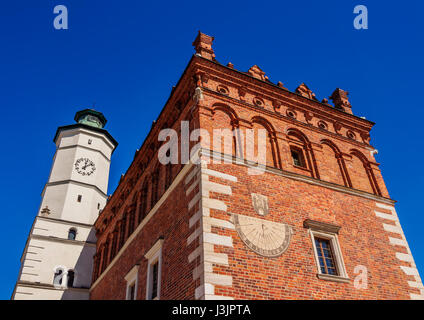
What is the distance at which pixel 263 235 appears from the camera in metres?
11.3

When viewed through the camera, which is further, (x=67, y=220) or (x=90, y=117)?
(x=90, y=117)

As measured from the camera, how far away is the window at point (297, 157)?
14836 millimetres

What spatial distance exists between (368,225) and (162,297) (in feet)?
25.6

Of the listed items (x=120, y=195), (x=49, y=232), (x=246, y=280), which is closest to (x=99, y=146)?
(x=49, y=232)

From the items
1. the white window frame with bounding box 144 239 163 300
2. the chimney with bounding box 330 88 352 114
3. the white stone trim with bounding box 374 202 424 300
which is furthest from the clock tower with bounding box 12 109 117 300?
the chimney with bounding box 330 88 352 114

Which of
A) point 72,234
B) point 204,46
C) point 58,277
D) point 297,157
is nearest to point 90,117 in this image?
point 72,234

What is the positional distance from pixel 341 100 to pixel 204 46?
7243 mm

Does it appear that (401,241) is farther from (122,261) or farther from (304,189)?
(122,261)

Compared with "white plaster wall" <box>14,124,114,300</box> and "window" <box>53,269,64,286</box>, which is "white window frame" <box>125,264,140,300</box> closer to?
"white plaster wall" <box>14,124,114,300</box>

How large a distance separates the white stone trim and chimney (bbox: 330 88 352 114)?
17.1 feet

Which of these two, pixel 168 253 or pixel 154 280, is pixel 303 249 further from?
pixel 154 280

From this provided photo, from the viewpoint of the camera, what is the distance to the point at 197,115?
43.8ft

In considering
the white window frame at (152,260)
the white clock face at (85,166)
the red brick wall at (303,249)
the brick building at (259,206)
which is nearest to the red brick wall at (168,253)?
the brick building at (259,206)

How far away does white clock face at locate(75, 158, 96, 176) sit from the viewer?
94.1ft
